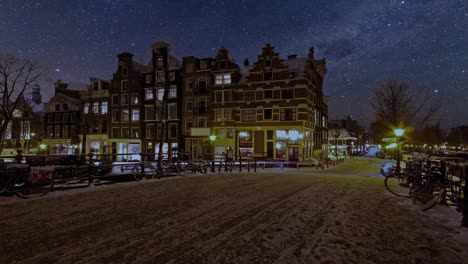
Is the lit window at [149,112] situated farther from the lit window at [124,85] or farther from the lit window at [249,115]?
the lit window at [249,115]

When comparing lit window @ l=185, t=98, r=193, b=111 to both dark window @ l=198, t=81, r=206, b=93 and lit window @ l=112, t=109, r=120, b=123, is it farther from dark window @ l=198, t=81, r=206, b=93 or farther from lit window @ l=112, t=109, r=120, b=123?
lit window @ l=112, t=109, r=120, b=123

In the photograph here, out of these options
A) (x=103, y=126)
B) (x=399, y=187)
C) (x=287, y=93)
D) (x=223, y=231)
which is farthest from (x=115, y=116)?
(x=223, y=231)

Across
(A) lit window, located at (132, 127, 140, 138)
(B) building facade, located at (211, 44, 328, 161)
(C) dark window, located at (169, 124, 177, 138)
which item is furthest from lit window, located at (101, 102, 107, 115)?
(B) building facade, located at (211, 44, 328, 161)

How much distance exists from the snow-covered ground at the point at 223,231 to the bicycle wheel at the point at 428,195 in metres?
0.24

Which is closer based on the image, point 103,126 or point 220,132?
point 220,132

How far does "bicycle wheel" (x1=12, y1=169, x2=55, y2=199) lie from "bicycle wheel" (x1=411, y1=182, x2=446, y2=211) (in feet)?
38.0

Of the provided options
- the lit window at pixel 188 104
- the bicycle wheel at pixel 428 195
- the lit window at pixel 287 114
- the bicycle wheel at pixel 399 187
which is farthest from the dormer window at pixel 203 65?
the bicycle wheel at pixel 428 195

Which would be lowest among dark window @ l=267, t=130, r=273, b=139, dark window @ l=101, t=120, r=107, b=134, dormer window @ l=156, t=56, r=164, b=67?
dark window @ l=267, t=130, r=273, b=139

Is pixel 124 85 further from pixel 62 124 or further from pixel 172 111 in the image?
pixel 62 124

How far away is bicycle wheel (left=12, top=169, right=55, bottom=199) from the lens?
8.68m

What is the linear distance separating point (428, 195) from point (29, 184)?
1226cm

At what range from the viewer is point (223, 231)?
5527 mm

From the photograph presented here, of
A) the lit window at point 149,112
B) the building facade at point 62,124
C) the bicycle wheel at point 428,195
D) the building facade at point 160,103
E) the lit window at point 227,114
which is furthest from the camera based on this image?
the building facade at point 62,124

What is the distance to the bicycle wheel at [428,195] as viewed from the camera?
776 cm
